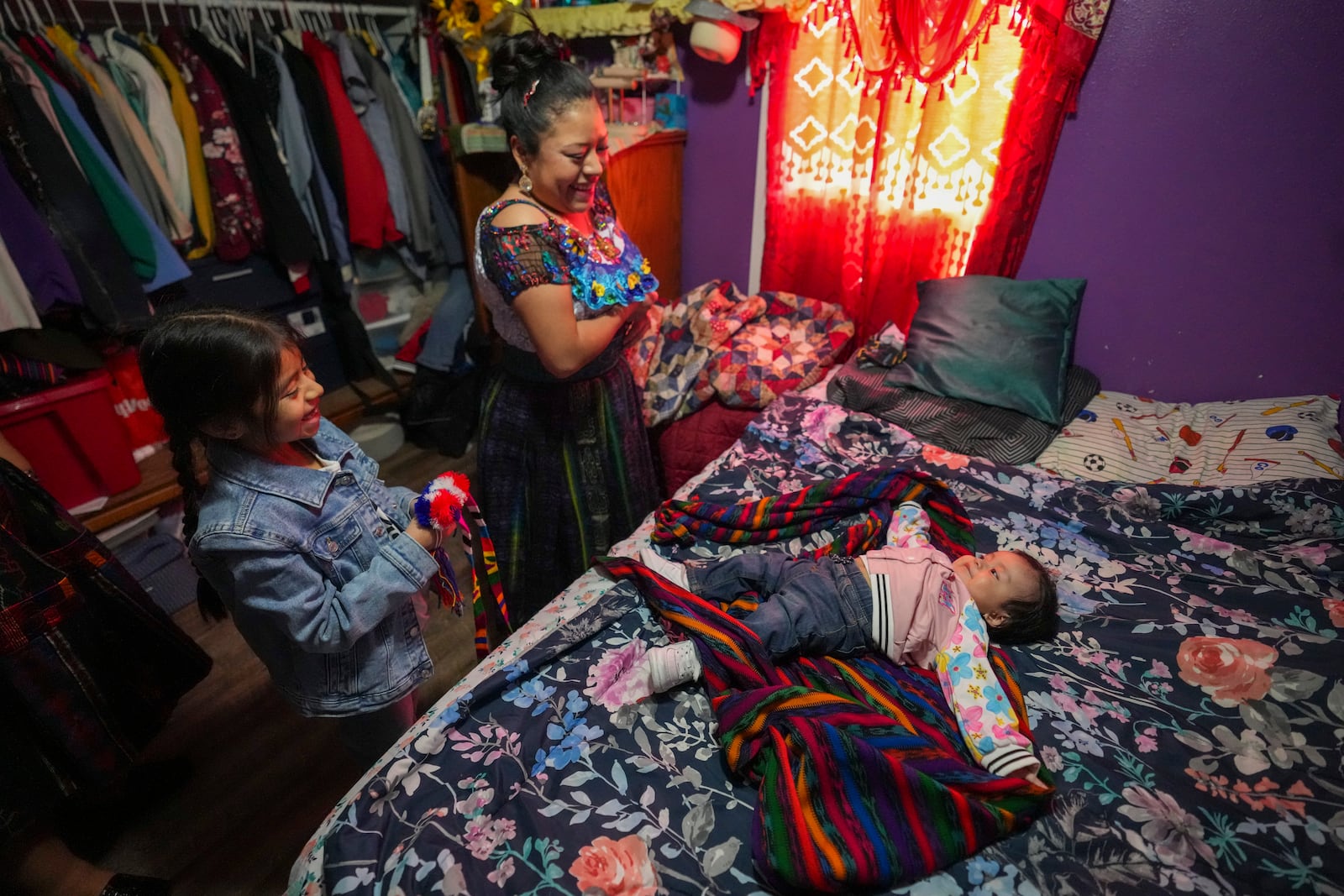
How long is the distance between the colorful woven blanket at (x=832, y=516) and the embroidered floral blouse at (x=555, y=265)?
0.51 meters

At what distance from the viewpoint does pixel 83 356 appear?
6.82 ft

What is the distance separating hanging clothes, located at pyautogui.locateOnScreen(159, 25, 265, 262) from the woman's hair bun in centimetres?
170

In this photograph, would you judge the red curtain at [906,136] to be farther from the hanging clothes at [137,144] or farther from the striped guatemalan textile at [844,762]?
the hanging clothes at [137,144]

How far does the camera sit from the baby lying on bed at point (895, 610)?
44.0 inches

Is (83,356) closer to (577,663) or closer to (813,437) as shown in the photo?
(577,663)

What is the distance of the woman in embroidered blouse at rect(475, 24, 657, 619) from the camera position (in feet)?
4.02

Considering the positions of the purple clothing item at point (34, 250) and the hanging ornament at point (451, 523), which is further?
the purple clothing item at point (34, 250)

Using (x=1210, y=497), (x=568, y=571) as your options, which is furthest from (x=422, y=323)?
(x=1210, y=497)

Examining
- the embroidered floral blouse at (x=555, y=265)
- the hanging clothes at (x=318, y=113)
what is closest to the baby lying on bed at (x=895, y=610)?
the embroidered floral blouse at (x=555, y=265)

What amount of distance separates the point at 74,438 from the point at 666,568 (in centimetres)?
208

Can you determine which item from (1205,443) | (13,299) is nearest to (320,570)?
(13,299)

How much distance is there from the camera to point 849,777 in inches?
37.4

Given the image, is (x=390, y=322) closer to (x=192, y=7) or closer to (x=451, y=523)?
(x=192, y=7)

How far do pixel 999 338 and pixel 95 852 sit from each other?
2642 millimetres
